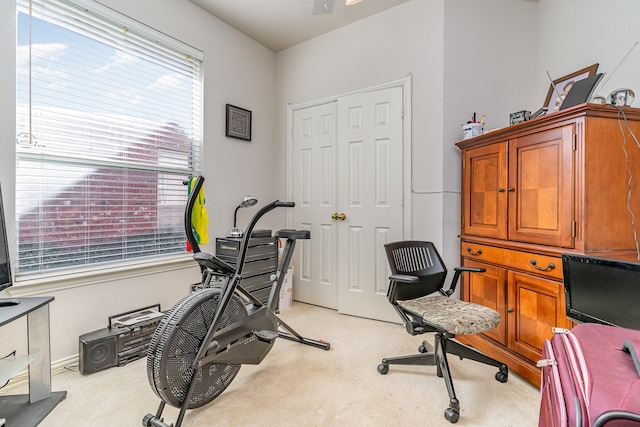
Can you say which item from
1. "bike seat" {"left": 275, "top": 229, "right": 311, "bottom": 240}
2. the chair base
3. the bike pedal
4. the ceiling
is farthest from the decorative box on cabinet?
the ceiling

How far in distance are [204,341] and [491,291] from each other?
74.1 inches

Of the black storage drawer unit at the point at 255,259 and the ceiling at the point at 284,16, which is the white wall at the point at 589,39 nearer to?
the ceiling at the point at 284,16

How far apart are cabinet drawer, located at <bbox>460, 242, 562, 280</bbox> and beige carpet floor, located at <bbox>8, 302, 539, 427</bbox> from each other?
27.5 inches

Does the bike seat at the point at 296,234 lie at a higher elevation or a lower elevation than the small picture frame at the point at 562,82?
lower

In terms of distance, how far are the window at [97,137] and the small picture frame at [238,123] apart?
39cm

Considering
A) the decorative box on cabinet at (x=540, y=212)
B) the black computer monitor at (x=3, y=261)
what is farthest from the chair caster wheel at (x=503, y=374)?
the black computer monitor at (x=3, y=261)

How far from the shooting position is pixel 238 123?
3.30m

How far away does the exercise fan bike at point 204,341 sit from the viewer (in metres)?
1.45

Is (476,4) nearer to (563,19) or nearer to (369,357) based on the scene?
(563,19)

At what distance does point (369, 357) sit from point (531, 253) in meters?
1.27

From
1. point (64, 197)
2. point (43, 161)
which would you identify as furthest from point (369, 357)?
point (43, 161)

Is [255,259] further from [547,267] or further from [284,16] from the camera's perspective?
[284,16]

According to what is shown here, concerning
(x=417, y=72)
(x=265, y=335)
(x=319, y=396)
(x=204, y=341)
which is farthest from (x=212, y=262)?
(x=417, y=72)

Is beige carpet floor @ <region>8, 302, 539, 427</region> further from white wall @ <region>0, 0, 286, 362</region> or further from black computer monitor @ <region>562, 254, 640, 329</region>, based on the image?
black computer monitor @ <region>562, 254, 640, 329</region>
